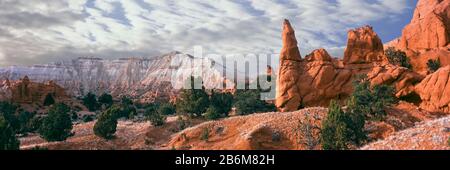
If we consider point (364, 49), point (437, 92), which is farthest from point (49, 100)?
point (437, 92)

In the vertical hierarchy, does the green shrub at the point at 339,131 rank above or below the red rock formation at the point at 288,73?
below

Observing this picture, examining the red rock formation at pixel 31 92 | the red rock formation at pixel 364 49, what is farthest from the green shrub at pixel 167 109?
the red rock formation at pixel 31 92

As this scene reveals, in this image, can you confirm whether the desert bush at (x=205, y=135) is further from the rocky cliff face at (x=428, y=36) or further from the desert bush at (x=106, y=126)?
the rocky cliff face at (x=428, y=36)

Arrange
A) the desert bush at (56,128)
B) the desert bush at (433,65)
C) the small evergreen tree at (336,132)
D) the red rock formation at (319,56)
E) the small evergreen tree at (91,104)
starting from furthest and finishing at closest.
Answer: the small evergreen tree at (91,104) < the desert bush at (433,65) < the red rock formation at (319,56) < the desert bush at (56,128) < the small evergreen tree at (336,132)

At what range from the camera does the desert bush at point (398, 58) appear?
50250mm

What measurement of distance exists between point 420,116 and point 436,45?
3349 centimetres

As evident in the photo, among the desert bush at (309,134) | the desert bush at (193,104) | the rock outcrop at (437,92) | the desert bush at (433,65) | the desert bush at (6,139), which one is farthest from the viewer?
the desert bush at (433,65)

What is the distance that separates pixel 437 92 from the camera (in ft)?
121

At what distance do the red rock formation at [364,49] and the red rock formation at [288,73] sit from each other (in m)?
6.75

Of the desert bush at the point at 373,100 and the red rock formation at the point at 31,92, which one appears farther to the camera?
the red rock formation at the point at 31,92

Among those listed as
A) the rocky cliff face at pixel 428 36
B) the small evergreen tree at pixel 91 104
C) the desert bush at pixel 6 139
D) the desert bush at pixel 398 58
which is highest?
the rocky cliff face at pixel 428 36

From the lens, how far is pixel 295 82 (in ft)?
151
